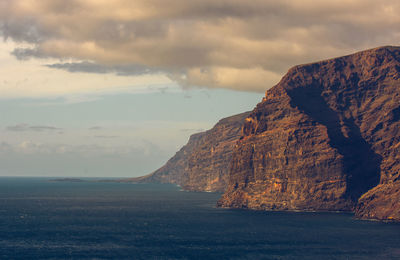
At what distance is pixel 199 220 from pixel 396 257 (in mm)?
88467

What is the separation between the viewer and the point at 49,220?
653ft

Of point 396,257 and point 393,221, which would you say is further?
point 393,221

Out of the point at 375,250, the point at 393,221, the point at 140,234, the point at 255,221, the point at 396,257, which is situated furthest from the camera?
the point at 255,221

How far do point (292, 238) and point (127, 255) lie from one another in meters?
51.0

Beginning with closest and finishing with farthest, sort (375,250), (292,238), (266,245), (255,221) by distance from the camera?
1. (375,250)
2. (266,245)
3. (292,238)
4. (255,221)

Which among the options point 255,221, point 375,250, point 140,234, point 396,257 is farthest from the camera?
point 255,221

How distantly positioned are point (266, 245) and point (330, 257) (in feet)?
72.7

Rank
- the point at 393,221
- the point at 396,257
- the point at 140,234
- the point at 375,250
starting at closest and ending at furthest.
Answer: the point at 396,257 < the point at 375,250 < the point at 140,234 < the point at 393,221

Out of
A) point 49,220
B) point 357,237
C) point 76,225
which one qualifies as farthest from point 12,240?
point 357,237

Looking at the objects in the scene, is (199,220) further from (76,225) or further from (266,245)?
(266,245)

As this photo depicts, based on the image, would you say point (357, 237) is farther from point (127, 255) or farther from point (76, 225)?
point (76, 225)

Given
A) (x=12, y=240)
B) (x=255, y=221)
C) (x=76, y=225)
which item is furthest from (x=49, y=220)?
(x=255, y=221)

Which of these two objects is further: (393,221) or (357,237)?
(393,221)

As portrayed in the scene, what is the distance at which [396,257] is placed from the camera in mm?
120750
